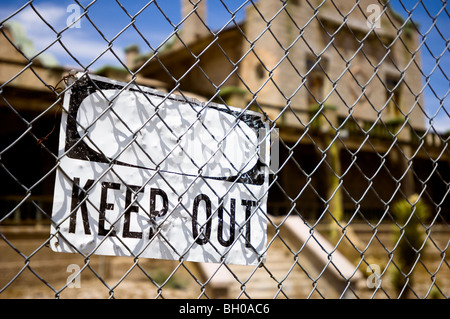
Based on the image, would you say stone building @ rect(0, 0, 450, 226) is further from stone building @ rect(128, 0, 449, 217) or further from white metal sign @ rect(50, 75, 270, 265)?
white metal sign @ rect(50, 75, 270, 265)

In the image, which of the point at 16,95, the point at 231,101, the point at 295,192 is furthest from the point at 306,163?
the point at 16,95

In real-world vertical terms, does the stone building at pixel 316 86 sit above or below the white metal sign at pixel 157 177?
above

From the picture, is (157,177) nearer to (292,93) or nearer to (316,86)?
(292,93)

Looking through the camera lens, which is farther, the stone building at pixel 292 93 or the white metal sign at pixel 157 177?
the stone building at pixel 292 93

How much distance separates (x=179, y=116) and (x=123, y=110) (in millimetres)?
197

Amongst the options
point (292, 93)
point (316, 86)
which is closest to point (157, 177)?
point (292, 93)

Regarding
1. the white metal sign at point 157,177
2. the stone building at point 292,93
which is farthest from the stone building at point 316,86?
the white metal sign at point 157,177

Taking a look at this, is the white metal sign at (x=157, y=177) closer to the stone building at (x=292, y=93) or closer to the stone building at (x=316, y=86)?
the stone building at (x=292, y=93)

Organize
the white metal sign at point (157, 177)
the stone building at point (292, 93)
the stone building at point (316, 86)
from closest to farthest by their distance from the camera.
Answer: the white metal sign at point (157, 177) → the stone building at point (292, 93) → the stone building at point (316, 86)

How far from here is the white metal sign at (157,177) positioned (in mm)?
1181
